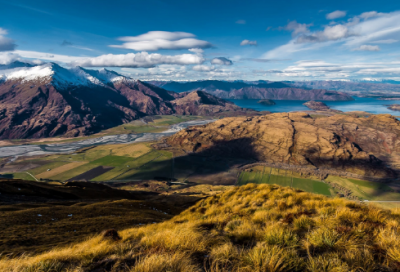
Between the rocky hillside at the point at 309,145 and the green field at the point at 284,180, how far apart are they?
74.7 feet

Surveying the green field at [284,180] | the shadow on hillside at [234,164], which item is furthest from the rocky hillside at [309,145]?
the green field at [284,180]

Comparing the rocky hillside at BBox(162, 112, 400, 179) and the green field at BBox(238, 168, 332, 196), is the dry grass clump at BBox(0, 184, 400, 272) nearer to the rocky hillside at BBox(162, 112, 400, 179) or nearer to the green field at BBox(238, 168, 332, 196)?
the green field at BBox(238, 168, 332, 196)

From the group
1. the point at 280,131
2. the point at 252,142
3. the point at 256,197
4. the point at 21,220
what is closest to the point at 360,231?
the point at 256,197

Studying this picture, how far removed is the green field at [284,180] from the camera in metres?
107

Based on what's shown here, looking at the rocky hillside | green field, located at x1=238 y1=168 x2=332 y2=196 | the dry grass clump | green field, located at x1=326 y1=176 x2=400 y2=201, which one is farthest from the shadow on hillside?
the dry grass clump

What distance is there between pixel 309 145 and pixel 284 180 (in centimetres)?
5880

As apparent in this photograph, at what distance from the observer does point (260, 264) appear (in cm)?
434

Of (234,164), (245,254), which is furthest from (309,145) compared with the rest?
(245,254)

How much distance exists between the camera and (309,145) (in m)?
158

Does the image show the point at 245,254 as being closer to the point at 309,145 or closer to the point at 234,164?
the point at 234,164

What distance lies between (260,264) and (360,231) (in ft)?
14.4

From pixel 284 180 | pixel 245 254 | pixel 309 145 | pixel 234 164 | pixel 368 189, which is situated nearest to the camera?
pixel 245 254

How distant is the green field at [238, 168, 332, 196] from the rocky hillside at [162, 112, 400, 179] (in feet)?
74.7

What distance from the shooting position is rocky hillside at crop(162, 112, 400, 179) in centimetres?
13550
